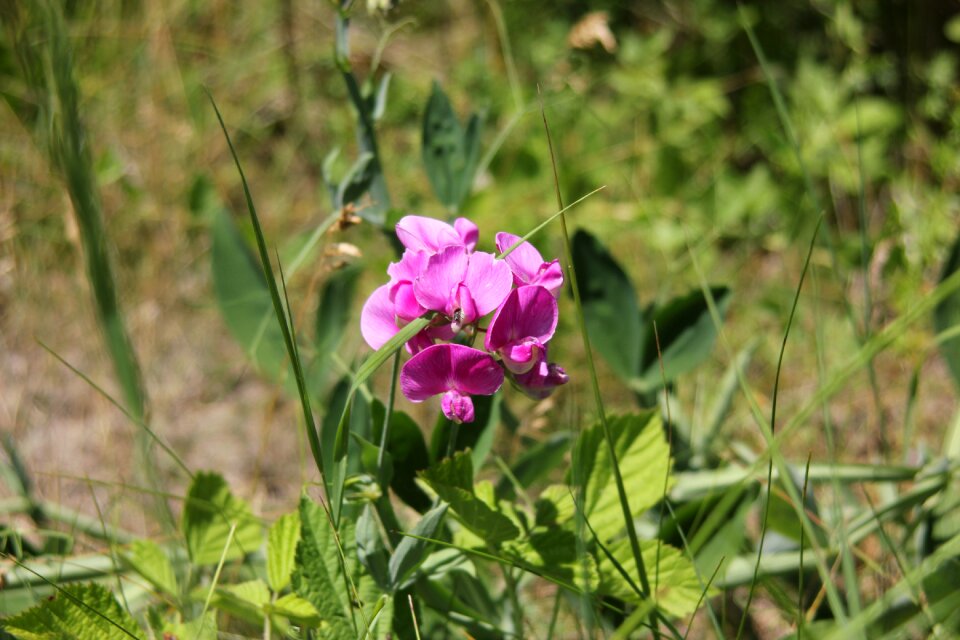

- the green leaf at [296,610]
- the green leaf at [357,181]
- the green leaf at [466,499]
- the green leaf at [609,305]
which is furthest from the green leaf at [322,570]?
the green leaf at [609,305]

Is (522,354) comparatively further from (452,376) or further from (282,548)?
(282,548)

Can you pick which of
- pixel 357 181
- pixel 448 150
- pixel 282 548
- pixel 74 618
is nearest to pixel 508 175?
pixel 448 150

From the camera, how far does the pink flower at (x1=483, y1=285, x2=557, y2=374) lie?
0.71 m

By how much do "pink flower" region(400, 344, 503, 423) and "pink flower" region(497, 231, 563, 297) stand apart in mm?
94

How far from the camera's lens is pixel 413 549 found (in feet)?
2.58

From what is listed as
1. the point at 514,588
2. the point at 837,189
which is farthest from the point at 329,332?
the point at 837,189

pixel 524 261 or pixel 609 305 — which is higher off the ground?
pixel 524 261

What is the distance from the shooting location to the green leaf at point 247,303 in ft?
3.85

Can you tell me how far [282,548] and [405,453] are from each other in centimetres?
15

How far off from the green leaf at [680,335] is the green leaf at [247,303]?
47 centimetres

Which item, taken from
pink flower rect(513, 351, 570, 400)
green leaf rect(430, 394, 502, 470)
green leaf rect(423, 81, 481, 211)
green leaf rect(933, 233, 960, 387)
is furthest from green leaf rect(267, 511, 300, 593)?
green leaf rect(933, 233, 960, 387)

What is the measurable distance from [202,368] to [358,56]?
0.65 m

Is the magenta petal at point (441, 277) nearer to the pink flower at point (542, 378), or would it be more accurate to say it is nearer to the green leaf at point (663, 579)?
the pink flower at point (542, 378)

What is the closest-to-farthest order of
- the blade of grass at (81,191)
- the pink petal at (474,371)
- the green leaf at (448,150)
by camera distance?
the blade of grass at (81,191), the pink petal at (474,371), the green leaf at (448,150)
